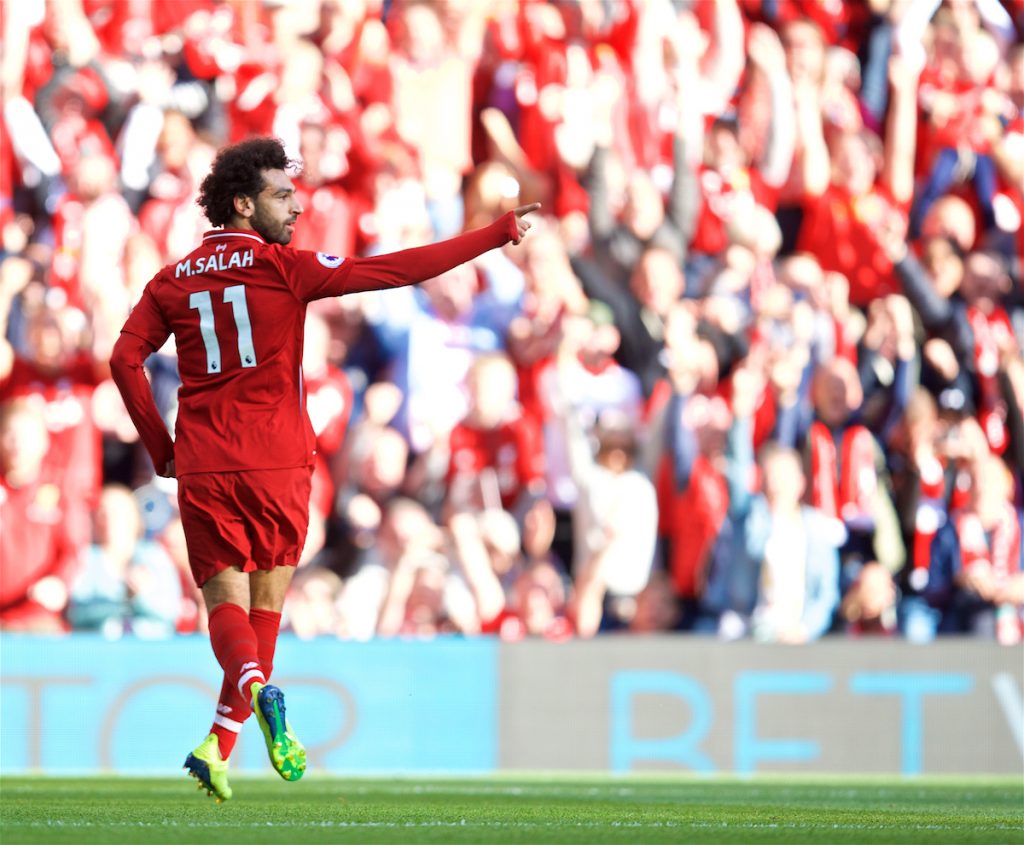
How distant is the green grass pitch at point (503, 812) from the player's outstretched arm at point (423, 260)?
1399 millimetres

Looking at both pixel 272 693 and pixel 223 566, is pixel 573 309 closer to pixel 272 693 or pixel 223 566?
pixel 223 566

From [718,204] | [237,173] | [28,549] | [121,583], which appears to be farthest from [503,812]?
[718,204]

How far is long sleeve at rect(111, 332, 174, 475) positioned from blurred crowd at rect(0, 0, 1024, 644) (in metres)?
4.54

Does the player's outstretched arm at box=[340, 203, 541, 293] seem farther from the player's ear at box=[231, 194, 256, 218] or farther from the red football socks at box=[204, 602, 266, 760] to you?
the red football socks at box=[204, 602, 266, 760]

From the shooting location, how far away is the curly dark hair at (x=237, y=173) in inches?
196

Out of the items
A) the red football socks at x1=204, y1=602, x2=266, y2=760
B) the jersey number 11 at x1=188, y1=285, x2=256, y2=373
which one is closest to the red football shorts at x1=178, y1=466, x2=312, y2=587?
the red football socks at x1=204, y1=602, x2=266, y2=760

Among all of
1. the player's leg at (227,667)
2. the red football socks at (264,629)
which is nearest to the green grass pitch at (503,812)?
the player's leg at (227,667)

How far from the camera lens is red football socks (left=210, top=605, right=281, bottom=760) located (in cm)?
477

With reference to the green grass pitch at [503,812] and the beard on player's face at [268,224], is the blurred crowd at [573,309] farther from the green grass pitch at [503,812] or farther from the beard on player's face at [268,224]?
the beard on player's face at [268,224]

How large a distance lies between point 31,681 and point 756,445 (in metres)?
4.19

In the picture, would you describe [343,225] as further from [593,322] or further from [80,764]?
[80,764]

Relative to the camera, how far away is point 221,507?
4.86 metres

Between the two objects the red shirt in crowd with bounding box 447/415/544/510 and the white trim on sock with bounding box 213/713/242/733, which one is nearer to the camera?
the white trim on sock with bounding box 213/713/242/733

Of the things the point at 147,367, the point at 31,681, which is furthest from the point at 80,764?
the point at 147,367
